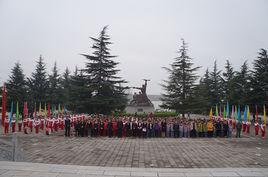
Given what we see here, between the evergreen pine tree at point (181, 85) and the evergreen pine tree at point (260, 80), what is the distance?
23.1 feet

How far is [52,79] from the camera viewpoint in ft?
158

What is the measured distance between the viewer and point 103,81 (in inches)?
1289

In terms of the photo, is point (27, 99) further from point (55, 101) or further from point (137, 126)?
point (137, 126)

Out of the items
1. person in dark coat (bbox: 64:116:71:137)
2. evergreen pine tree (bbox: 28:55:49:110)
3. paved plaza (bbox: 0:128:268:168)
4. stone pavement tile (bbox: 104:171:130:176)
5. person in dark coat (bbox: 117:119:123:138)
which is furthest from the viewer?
evergreen pine tree (bbox: 28:55:49:110)

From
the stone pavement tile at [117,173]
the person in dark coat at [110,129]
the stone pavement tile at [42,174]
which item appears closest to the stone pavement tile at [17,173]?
the stone pavement tile at [42,174]

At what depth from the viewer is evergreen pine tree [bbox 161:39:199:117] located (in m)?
34.6

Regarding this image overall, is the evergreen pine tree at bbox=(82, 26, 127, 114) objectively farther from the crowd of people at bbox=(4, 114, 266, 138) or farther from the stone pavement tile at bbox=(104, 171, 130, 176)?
the stone pavement tile at bbox=(104, 171, 130, 176)

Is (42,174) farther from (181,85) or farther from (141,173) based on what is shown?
(181,85)

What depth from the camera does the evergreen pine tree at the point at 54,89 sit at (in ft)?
143

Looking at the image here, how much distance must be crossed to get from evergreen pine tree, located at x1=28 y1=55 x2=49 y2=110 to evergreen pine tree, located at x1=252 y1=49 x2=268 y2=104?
2935cm

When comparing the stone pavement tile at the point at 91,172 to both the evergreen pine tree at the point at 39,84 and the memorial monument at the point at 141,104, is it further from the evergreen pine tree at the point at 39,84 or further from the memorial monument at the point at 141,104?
the evergreen pine tree at the point at 39,84

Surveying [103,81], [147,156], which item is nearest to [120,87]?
[103,81]

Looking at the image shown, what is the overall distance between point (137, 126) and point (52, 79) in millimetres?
32526

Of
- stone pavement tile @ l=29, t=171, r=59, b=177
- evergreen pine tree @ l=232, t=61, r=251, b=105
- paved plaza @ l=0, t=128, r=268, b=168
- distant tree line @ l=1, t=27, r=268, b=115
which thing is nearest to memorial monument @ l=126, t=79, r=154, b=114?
distant tree line @ l=1, t=27, r=268, b=115
